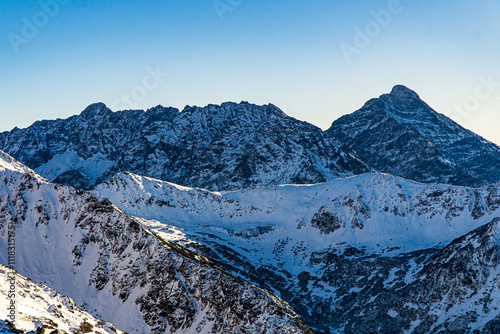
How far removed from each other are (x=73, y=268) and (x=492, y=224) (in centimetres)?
13814

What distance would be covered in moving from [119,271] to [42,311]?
61101mm

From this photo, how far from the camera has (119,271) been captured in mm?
153000

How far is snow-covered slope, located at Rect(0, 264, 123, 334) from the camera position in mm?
→ 82375

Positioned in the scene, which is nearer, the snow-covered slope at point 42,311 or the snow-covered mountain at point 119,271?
the snow-covered slope at point 42,311

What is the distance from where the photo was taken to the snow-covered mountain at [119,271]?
13175 cm

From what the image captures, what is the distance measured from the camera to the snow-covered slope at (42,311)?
82.4m

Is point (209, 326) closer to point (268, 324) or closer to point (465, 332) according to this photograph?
point (268, 324)

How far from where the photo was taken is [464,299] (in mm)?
168875

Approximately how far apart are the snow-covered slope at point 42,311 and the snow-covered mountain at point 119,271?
35939 mm

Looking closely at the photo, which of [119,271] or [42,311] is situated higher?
[42,311]

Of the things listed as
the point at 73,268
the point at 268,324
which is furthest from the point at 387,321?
the point at 73,268

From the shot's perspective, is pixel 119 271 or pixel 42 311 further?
pixel 119 271

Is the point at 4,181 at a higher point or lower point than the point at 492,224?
higher

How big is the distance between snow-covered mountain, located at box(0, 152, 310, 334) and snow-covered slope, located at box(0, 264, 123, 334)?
118ft
